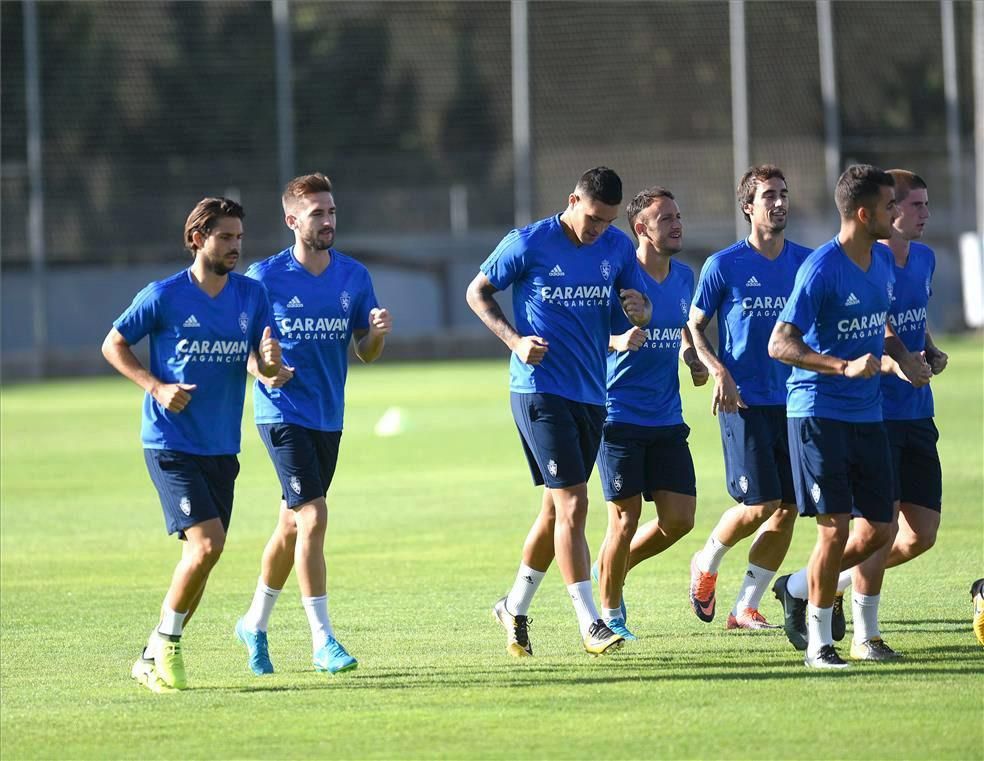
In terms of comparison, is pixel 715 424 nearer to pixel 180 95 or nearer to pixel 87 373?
pixel 87 373

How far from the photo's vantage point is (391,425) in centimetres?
2386

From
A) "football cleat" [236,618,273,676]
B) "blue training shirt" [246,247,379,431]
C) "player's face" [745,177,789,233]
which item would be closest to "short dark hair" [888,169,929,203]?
"player's face" [745,177,789,233]

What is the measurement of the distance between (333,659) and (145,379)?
1560 millimetres

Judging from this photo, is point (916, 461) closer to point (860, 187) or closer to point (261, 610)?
point (860, 187)

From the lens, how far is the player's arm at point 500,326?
832 centimetres

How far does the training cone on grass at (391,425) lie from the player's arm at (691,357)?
1384cm

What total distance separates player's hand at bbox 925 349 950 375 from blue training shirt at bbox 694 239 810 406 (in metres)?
0.83

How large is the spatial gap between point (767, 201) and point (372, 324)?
2258 mm

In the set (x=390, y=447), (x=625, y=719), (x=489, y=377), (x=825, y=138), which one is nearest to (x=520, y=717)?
(x=625, y=719)

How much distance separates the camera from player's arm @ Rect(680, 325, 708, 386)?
9344 mm

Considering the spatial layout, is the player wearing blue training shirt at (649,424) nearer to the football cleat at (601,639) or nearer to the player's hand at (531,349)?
the football cleat at (601,639)

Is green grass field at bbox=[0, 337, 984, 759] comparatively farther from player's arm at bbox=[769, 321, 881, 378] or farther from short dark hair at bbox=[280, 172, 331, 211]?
short dark hair at bbox=[280, 172, 331, 211]

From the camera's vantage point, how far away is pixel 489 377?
35.3 m

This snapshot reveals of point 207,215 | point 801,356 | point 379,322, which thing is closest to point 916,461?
point 801,356
